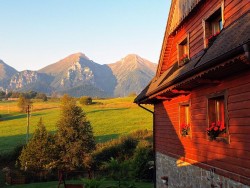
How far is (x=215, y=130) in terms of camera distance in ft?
25.5

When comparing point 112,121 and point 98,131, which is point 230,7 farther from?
point 112,121

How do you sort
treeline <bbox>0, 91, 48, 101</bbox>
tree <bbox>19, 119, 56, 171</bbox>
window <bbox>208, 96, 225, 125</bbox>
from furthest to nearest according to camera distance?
treeline <bbox>0, 91, 48, 101</bbox> < tree <bbox>19, 119, 56, 171</bbox> < window <bbox>208, 96, 225, 125</bbox>

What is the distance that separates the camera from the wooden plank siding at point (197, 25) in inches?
302

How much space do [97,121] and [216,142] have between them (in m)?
48.6

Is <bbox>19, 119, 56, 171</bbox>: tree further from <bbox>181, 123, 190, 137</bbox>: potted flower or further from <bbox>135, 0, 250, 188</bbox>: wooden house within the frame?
<bbox>181, 123, 190, 137</bbox>: potted flower

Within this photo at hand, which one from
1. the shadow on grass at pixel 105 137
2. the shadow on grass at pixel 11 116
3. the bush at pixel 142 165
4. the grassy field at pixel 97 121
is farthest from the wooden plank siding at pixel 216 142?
the shadow on grass at pixel 11 116

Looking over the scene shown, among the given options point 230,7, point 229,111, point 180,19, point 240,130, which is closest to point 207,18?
point 230,7

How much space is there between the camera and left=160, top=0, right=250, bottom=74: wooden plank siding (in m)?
7.66

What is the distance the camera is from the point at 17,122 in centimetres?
6184

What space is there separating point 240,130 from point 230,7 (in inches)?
125

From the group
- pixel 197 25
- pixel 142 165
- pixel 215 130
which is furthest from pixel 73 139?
pixel 215 130

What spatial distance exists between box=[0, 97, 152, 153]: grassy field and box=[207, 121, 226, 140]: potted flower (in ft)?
110

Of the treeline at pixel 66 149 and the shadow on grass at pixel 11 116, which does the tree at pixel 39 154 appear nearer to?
the treeline at pixel 66 149

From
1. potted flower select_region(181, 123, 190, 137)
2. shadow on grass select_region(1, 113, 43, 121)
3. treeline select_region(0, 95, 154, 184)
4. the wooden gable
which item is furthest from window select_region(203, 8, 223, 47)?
shadow on grass select_region(1, 113, 43, 121)
